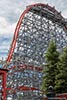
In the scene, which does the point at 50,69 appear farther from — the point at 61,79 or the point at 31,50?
the point at 31,50

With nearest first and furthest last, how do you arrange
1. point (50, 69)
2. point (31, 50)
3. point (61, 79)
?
point (61, 79), point (50, 69), point (31, 50)

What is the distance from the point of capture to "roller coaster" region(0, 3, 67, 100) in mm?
26205

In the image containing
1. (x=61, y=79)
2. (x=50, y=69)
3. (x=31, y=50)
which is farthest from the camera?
(x=31, y=50)

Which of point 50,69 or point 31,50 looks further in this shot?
point 31,50

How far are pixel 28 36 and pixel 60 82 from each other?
10504 mm

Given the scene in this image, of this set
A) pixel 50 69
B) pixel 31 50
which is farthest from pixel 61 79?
pixel 31 50

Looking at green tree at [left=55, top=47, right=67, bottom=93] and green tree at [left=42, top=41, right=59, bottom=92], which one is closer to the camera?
green tree at [left=55, top=47, right=67, bottom=93]

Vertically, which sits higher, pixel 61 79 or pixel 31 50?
pixel 31 50

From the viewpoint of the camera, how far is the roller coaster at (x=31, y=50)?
2620cm

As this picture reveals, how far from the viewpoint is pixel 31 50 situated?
31.5 m

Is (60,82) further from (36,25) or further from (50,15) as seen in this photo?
(50,15)

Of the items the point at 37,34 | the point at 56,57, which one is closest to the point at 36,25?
the point at 37,34

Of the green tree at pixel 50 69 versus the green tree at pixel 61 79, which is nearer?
the green tree at pixel 61 79

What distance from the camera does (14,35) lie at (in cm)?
3023
